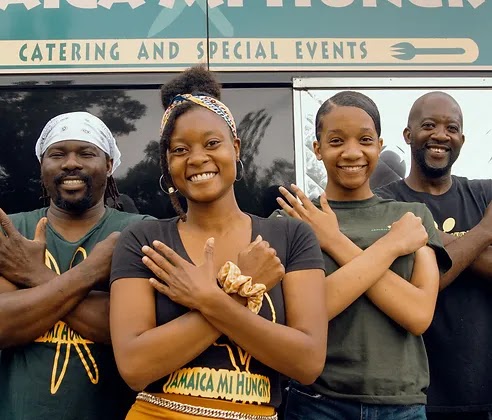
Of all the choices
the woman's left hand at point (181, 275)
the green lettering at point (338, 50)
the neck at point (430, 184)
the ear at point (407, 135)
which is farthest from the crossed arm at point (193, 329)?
the green lettering at point (338, 50)

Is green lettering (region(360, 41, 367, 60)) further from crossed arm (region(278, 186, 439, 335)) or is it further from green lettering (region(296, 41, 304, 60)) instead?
crossed arm (region(278, 186, 439, 335))

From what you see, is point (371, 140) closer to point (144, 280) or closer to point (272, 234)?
point (272, 234)

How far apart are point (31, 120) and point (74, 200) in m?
0.81

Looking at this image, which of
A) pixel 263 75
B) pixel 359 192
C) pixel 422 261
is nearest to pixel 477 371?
pixel 422 261

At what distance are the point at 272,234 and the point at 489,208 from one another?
3.07 ft

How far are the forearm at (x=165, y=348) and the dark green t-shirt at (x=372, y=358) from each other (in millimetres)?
505

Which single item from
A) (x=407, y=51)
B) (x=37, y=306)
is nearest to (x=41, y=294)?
(x=37, y=306)

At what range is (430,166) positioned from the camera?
2.44m

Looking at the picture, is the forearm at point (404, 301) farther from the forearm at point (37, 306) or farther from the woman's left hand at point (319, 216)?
the forearm at point (37, 306)

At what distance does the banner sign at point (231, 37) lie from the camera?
2742 millimetres

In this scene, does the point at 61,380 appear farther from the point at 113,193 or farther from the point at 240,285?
the point at 113,193

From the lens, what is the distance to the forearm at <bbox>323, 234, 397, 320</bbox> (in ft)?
6.13

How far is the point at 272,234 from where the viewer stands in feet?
5.91

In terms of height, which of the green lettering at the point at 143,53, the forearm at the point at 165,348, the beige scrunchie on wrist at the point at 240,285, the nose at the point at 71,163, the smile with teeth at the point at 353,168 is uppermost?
the green lettering at the point at 143,53
